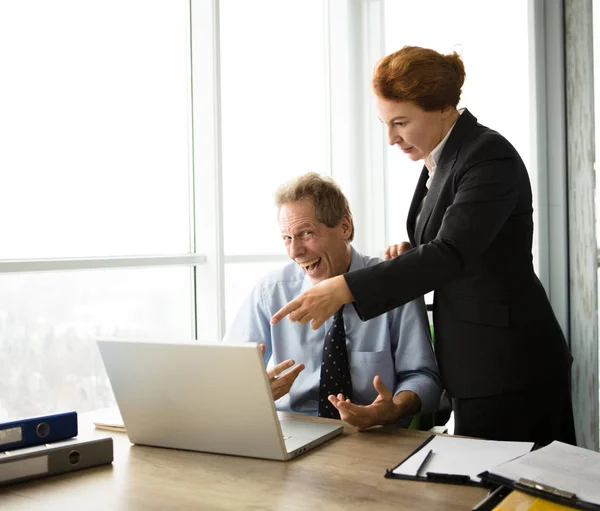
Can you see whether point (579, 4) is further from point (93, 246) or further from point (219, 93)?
point (93, 246)

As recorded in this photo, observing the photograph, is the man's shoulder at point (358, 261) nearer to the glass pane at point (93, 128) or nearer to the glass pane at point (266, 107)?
the glass pane at point (93, 128)

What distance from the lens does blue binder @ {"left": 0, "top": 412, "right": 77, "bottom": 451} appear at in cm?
144

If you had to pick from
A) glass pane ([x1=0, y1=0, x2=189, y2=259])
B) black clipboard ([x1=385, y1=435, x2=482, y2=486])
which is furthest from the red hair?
glass pane ([x1=0, y1=0, x2=189, y2=259])

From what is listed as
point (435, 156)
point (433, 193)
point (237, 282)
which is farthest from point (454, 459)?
point (237, 282)

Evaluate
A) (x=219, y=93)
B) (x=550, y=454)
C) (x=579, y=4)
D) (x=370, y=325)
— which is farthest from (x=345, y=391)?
(x=579, y=4)

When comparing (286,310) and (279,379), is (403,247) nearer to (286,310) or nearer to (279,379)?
(279,379)

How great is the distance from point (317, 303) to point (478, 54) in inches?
93.9

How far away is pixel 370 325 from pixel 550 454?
2.66 ft

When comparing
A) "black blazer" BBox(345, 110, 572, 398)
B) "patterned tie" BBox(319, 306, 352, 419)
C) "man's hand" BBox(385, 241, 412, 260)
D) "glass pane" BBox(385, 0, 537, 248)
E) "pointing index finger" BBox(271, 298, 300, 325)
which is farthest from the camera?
"glass pane" BBox(385, 0, 537, 248)

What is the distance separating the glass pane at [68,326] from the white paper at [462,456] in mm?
1118

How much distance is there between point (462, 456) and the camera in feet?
4.79

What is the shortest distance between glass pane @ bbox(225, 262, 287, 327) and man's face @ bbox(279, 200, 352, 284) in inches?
45.3

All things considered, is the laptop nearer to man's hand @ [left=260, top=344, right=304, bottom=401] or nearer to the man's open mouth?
man's hand @ [left=260, top=344, right=304, bottom=401]

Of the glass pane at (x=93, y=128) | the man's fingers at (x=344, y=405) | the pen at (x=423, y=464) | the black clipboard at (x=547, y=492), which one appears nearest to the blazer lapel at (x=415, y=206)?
the man's fingers at (x=344, y=405)
